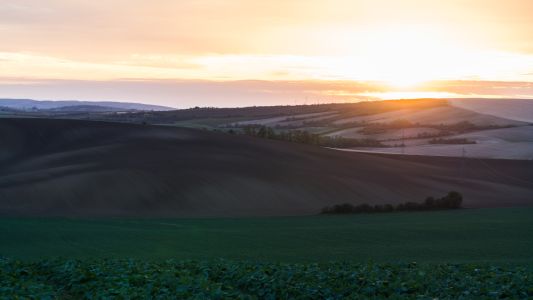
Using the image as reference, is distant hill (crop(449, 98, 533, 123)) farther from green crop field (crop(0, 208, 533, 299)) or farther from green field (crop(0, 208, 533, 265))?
green field (crop(0, 208, 533, 265))

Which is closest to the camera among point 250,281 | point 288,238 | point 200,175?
point 250,281

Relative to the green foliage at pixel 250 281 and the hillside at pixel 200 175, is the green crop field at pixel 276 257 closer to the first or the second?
the green foliage at pixel 250 281

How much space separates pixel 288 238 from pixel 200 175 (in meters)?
22.5

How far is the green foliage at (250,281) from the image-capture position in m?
15.9

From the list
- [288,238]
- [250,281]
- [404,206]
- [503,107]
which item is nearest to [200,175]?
[404,206]

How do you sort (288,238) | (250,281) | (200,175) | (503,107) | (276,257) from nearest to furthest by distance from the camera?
(250,281) < (276,257) < (288,238) < (200,175) < (503,107)

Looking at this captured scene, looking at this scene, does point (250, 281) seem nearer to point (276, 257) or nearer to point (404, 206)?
point (276, 257)

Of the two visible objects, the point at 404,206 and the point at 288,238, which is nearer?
the point at 288,238

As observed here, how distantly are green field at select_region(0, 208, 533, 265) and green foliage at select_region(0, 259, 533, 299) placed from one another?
6.48 metres

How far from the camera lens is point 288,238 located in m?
33.5

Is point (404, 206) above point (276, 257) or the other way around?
the other way around

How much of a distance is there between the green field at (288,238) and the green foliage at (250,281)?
255 inches

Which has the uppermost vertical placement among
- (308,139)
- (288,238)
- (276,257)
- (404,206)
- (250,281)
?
(308,139)

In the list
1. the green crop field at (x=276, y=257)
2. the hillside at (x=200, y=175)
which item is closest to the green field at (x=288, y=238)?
the green crop field at (x=276, y=257)
